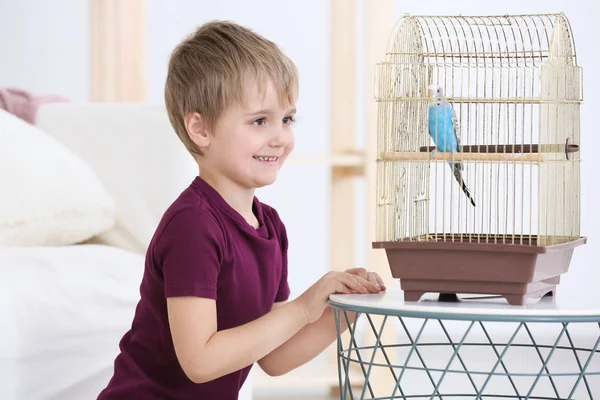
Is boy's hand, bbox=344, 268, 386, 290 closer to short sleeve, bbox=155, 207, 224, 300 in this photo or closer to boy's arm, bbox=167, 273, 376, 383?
boy's arm, bbox=167, 273, 376, 383

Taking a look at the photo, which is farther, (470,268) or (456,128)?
(456,128)

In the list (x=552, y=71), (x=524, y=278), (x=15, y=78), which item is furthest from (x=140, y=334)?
(x=15, y=78)

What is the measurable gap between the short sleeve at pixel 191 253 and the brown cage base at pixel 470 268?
234 mm

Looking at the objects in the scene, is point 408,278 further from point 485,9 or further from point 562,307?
point 485,9

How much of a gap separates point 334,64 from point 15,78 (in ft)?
3.59

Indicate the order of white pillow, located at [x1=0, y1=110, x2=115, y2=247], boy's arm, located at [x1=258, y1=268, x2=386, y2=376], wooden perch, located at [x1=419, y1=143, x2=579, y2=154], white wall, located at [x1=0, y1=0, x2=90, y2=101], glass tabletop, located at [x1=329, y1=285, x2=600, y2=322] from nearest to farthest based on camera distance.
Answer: glass tabletop, located at [x1=329, y1=285, x2=600, y2=322] → wooden perch, located at [x1=419, y1=143, x2=579, y2=154] → boy's arm, located at [x1=258, y1=268, x2=386, y2=376] → white pillow, located at [x1=0, y1=110, x2=115, y2=247] → white wall, located at [x1=0, y1=0, x2=90, y2=101]

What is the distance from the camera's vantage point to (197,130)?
4.37 feet

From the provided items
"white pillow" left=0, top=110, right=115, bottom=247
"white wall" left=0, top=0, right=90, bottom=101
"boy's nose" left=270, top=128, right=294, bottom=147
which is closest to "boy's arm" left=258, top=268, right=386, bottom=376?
"boy's nose" left=270, top=128, right=294, bottom=147

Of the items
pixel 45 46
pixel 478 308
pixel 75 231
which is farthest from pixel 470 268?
pixel 45 46

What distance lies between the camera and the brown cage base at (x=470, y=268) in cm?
121

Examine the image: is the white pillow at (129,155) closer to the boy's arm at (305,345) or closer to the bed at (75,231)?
the bed at (75,231)

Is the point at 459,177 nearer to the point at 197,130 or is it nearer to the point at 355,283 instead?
the point at 355,283

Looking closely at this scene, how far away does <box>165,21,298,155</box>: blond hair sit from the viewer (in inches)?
51.1

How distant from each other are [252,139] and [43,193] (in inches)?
33.3
